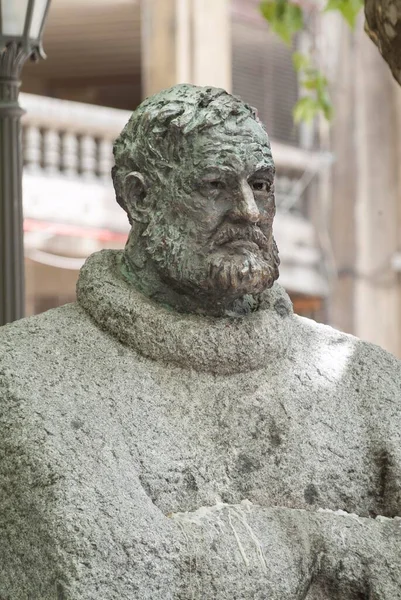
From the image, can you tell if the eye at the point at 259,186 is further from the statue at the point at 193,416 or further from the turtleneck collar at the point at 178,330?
the turtleneck collar at the point at 178,330

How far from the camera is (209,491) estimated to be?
14.3 feet

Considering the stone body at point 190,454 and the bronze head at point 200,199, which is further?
the bronze head at point 200,199

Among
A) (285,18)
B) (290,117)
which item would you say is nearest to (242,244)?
(285,18)

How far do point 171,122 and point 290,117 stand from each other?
12.2 m

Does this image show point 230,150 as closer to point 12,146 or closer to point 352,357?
point 352,357

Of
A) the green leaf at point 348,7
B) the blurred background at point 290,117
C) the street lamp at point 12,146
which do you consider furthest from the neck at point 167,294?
the blurred background at point 290,117

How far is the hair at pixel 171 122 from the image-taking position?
14.5ft

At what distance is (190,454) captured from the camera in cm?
436

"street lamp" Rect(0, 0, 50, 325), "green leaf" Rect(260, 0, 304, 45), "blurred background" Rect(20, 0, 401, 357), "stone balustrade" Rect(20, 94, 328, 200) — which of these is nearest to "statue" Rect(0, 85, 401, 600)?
"street lamp" Rect(0, 0, 50, 325)

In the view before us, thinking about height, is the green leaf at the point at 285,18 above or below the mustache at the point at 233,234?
below

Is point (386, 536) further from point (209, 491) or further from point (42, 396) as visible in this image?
point (42, 396)

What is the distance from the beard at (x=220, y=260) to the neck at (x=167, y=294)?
4 cm

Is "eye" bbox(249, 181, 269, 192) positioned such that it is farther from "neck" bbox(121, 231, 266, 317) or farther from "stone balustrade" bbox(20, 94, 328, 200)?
"stone balustrade" bbox(20, 94, 328, 200)

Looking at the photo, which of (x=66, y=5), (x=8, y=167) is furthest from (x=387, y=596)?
(x=66, y=5)
